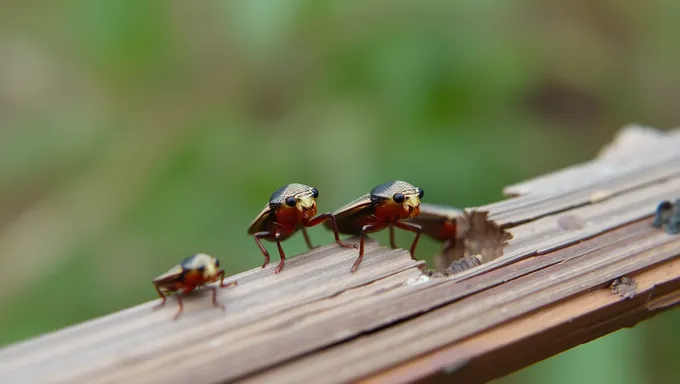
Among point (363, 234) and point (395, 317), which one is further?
point (363, 234)

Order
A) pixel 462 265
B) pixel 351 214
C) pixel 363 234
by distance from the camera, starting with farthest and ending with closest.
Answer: pixel 351 214, pixel 363 234, pixel 462 265

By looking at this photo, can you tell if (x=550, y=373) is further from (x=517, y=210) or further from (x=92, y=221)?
(x=92, y=221)

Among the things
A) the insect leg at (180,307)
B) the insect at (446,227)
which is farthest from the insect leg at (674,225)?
the insect leg at (180,307)

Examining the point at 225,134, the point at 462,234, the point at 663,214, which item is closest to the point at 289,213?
the point at 462,234

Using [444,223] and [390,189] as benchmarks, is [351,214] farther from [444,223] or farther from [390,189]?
[444,223]

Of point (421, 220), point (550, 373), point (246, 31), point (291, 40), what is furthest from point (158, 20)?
point (550, 373)

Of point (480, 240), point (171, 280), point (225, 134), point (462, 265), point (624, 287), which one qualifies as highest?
point (225, 134)

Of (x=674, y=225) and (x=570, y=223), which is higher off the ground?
(x=570, y=223)

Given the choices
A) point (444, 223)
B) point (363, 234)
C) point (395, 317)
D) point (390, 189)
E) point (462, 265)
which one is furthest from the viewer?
point (444, 223)
